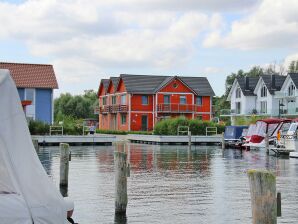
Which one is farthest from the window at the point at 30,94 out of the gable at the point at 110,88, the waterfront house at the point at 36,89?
the gable at the point at 110,88

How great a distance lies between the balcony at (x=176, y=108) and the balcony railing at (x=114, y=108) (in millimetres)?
5154

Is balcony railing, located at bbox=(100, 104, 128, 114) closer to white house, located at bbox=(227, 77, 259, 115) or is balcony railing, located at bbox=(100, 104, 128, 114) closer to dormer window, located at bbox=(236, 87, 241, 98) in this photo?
white house, located at bbox=(227, 77, 259, 115)

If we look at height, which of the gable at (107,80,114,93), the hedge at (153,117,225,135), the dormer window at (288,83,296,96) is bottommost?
the hedge at (153,117,225,135)

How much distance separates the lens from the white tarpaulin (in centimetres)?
781

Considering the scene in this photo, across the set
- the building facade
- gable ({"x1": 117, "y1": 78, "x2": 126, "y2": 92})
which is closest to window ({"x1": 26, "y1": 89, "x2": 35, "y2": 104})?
gable ({"x1": 117, "y1": 78, "x2": 126, "y2": 92})

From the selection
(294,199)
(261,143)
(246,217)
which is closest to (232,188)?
(294,199)

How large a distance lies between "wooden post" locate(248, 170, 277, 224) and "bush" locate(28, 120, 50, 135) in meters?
46.8

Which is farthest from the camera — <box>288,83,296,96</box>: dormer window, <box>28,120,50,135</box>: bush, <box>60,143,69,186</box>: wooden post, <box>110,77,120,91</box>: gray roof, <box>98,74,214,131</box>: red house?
<box>110,77,120,91</box>: gray roof

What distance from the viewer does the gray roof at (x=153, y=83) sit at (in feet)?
277

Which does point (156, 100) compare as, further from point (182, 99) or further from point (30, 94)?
point (30, 94)

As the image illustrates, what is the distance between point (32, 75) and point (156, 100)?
24.8 m

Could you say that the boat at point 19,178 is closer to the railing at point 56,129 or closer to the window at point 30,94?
the railing at point 56,129

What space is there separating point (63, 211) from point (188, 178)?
17.1 meters

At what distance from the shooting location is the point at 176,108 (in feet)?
274
